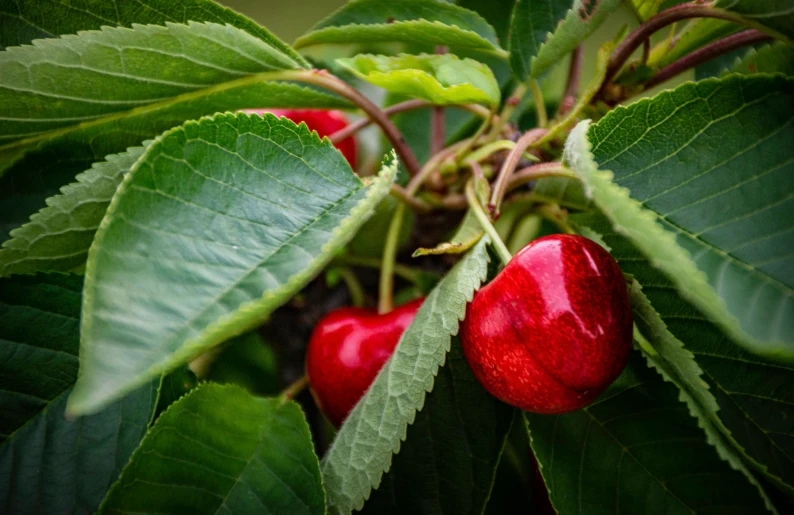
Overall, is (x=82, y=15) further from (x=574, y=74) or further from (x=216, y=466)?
(x=574, y=74)

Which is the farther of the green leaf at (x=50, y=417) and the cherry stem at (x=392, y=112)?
the cherry stem at (x=392, y=112)

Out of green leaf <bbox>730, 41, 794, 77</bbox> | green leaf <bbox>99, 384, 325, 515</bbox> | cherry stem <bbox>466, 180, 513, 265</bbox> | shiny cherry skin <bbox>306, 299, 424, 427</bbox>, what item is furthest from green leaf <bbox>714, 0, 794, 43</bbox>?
green leaf <bbox>99, 384, 325, 515</bbox>

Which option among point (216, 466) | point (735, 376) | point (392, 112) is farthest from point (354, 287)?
point (735, 376)

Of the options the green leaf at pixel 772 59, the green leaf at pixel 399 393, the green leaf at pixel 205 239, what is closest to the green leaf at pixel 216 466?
the green leaf at pixel 399 393

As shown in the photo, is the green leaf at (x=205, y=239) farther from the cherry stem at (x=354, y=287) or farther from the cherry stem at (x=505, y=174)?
the cherry stem at (x=354, y=287)

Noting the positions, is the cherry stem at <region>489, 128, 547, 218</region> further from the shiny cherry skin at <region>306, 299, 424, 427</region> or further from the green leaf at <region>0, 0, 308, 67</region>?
the green leaf at <region>0, 0, 308, 67</region>
